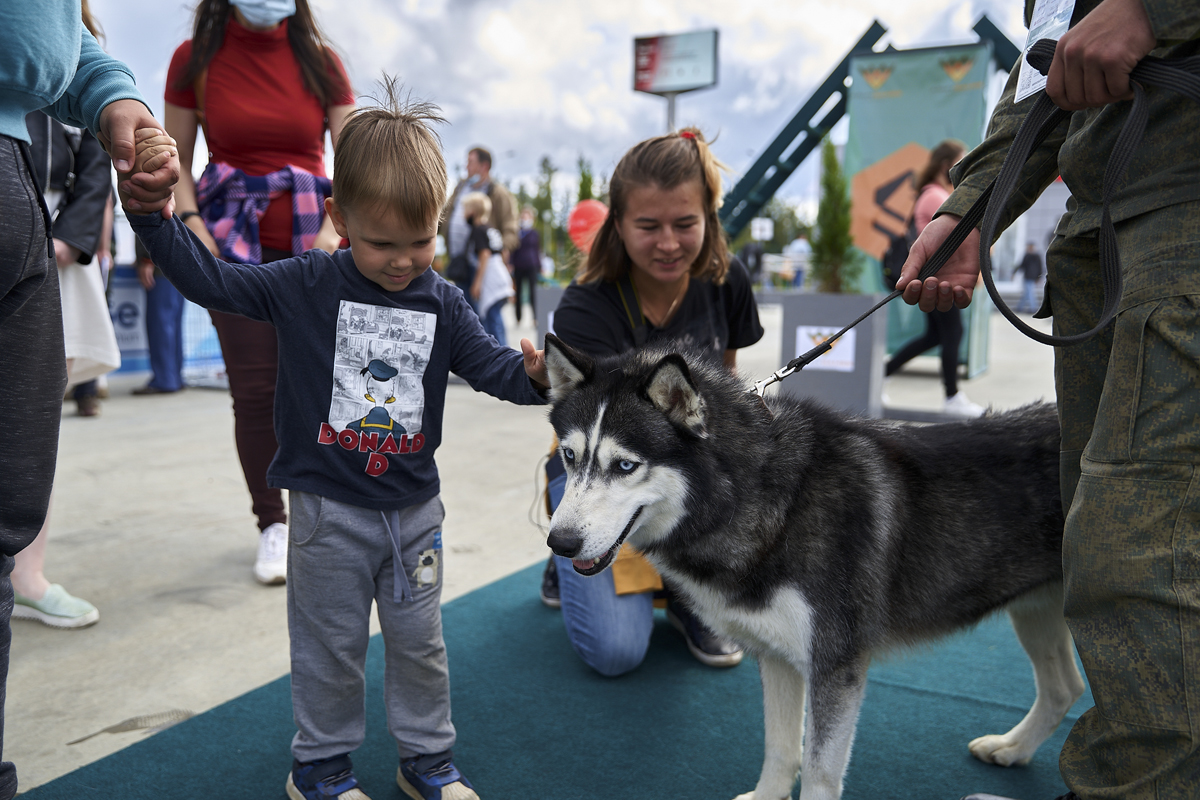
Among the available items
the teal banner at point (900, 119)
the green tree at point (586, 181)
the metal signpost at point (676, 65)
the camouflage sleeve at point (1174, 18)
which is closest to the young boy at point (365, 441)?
the camouflage sleeve at point (1174, 18)

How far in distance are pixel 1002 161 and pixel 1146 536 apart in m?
1.07

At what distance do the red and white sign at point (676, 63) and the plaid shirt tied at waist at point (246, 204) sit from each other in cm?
3027

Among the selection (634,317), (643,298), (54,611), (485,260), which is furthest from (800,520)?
(485,260)

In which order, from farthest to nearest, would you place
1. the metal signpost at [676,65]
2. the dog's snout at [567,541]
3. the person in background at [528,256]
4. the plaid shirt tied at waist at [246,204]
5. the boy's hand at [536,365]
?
the metal signpost at [676,65]
the person in background at [528,256]
the plaid shirt tied at waist at [246,204]
the boy's hand at [536,365]
the dog's snout at [567,541]

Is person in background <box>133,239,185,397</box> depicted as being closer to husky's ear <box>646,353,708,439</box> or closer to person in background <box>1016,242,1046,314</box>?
husky's ear <box>646,353,708,439</box>

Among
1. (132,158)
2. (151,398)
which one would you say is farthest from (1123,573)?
(151,398)

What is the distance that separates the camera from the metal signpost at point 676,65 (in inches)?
1239

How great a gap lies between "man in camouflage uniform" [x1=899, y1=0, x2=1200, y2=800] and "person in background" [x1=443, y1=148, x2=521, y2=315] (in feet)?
28.6

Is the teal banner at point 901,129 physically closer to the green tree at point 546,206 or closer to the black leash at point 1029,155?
the black leash at point 1029,155

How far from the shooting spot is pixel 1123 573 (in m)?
1.47

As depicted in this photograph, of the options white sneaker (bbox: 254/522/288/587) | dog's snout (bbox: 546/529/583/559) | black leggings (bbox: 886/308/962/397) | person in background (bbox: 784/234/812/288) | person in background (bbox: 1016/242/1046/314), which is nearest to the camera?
dog's snout (bbox: 546/529/583/559)

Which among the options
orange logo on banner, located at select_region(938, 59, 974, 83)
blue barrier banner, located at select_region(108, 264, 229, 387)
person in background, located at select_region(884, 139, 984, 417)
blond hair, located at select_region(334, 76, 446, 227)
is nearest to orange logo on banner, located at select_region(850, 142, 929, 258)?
orange logo on banner, located at select_region(938, 59, 974, 83)

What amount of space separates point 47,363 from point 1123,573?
2278mm

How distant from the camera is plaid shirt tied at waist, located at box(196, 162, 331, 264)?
3303 millimetres
